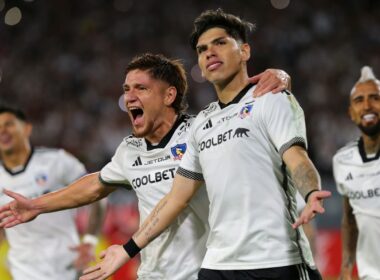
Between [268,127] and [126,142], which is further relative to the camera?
→ [126,142]

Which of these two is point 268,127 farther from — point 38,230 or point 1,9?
point 1,9

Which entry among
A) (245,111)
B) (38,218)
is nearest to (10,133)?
(38,218)

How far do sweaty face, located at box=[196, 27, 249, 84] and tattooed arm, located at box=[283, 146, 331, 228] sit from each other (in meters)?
0.67

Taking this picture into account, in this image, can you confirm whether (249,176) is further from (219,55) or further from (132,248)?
(132,248)

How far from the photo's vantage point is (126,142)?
494 cm

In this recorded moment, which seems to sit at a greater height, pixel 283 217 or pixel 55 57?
pixel 55 57

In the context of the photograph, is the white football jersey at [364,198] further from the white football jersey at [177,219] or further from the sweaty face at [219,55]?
the sweaty face at [219,55]

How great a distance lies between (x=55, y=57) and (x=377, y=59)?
7650 millimetres

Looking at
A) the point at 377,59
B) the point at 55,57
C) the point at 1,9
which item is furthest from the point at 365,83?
the point at 1,9

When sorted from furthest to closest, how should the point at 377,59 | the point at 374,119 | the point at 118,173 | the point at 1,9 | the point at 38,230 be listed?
the point at 1,9 → the point at 377,59 → the point at 38,230 → the point at 374,119 → the point at 118,173

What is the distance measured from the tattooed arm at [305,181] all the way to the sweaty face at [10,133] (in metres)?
3.57

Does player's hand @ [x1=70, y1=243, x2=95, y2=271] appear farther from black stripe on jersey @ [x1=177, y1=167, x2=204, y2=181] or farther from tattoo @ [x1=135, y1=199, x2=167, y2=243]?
black stripe on jersey @ [x1=177, y1=167, x2=204, y2=181]

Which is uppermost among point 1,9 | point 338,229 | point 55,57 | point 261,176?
point 1,9

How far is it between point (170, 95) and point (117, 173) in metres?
0.59
